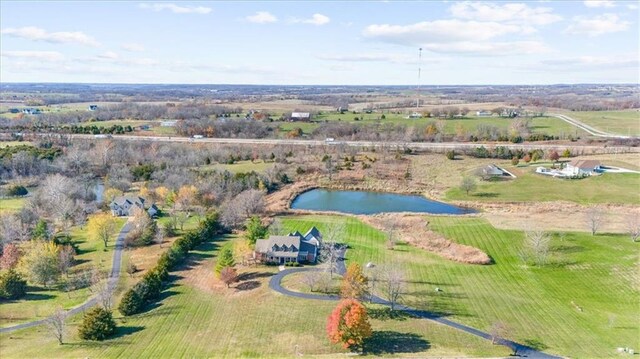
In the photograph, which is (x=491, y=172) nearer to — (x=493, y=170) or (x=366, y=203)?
(x=493, y=170)

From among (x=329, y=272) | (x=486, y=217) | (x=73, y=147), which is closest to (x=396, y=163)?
(x=486, y=217)

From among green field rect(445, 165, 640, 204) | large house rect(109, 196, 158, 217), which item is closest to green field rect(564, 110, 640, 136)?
green field rect(445, 165, 640, 204)

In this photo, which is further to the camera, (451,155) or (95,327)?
(451,155)

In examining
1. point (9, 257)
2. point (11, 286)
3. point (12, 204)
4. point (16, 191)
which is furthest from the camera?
point (16, 191)

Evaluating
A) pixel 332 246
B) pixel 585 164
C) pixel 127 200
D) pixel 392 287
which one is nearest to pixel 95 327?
pixel 332 246

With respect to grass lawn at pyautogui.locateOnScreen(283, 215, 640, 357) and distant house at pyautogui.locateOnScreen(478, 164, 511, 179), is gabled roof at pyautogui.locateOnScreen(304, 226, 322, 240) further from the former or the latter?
distant house at pyautogui.locateOnScreen(478, 164, 511, 179)

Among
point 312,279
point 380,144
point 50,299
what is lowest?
point 50,299

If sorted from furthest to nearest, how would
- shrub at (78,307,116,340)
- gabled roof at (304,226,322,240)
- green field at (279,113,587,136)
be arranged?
green field at (279,113,587,136) < gabled roof at (304,226,322,240) < shrub at (78,307,116,340)
